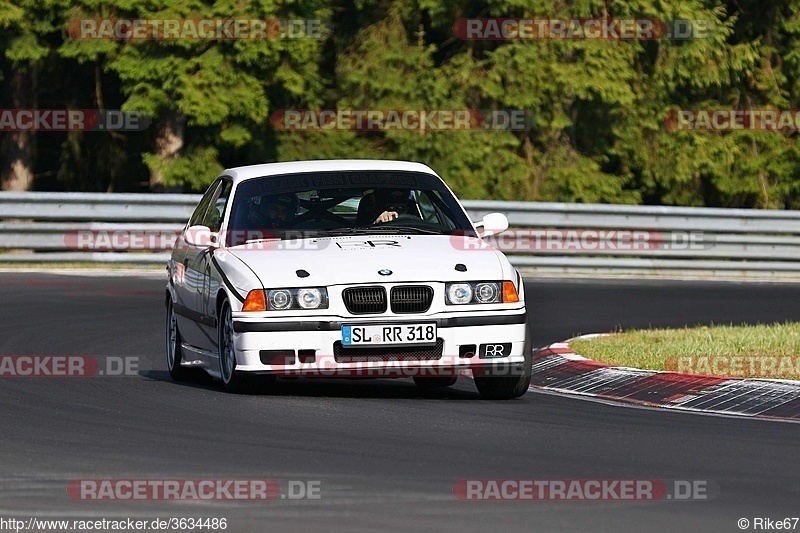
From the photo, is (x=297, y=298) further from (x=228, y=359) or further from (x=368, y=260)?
(x=228, y=359)

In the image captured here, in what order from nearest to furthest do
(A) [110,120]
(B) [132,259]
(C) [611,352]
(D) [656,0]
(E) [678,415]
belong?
(E) [678,415]
(C) [611,352]
(B) [132,259]
(D) [656,0]
(A) [110,120]

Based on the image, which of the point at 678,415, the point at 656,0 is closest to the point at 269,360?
the point at 678,415

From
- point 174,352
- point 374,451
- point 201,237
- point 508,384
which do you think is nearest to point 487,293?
point 508,384

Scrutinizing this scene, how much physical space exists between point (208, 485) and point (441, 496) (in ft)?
3.40

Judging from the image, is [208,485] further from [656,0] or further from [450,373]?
[656,0]

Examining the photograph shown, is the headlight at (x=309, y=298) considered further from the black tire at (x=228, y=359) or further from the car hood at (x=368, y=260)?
the black tire at (x=228, y=359)

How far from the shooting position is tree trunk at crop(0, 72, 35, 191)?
33656mm

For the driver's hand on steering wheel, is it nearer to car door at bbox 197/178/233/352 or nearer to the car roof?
the car roof

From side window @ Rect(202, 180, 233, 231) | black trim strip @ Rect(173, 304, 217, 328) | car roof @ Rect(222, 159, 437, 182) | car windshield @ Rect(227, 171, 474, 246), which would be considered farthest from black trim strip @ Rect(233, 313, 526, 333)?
car roof @ Rect(222, 159, 437, 182)

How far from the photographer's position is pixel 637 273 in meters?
24.5

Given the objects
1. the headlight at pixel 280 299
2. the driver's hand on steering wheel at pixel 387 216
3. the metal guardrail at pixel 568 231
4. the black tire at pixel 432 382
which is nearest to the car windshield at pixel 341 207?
the driver's hand on steering wheel at pixel 387 216

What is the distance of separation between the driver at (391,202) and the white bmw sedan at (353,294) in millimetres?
10

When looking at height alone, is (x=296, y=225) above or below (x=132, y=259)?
above

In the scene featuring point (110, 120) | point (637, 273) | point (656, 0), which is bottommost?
point (637, 273)
